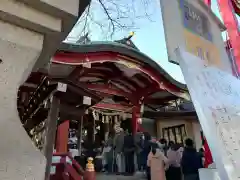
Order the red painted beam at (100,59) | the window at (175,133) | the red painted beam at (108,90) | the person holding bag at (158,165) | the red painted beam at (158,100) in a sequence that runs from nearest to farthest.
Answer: the person holding bag at (158,165)
the red painted beam at (100,59)
the red painted beam at (108,90)
the red painted beam at (158,100)
the window at (175,133)

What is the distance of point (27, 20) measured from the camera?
1.32 meters

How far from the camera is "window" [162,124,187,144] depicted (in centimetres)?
A: 1337

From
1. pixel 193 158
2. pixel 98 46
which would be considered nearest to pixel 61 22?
pixel 193 158

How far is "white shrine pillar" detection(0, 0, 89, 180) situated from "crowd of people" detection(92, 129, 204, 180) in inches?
158

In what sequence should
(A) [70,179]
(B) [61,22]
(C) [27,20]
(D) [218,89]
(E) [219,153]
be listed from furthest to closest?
1. (A) [70,179]
2. (D) [218,89]
3. (E) [219,153]
4. (B) [61,22]
5. (C) [27,20]

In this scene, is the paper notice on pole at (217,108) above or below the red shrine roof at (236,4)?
below

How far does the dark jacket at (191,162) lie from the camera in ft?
15.2

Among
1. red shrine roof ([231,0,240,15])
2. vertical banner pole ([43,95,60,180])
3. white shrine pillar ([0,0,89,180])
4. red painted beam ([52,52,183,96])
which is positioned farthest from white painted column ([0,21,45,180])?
red painted beam ([52,52,183,96])

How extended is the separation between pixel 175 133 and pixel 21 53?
1317 cm

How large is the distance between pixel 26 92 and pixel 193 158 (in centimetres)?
457

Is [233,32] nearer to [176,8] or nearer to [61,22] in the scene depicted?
[176,8]

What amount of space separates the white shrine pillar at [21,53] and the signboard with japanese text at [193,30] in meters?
0.96

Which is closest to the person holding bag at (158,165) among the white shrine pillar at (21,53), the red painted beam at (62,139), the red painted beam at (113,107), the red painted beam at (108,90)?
the red painted beam at (62,139)

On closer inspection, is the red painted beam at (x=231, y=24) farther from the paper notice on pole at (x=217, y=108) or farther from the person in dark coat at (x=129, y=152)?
the person in dark coat at (x=129, y=152)
